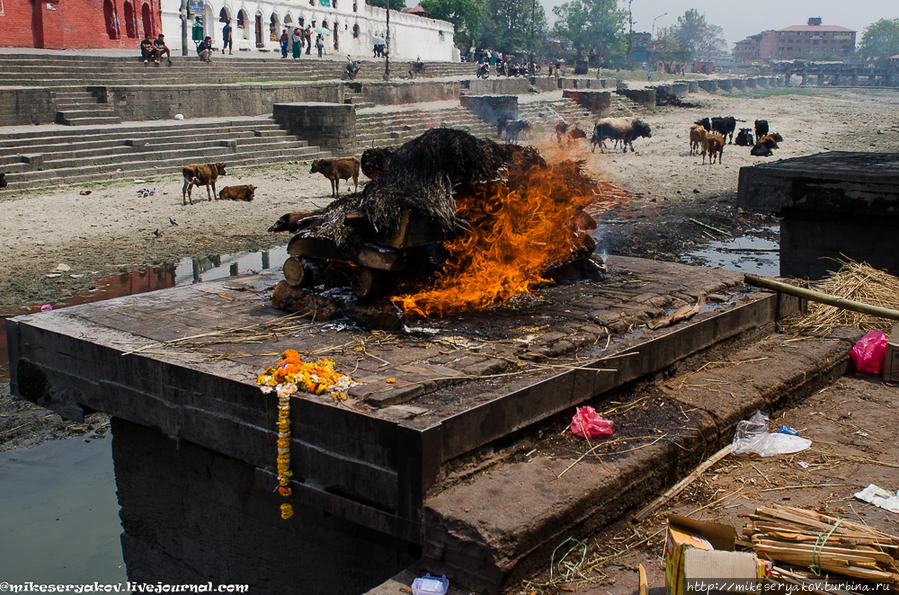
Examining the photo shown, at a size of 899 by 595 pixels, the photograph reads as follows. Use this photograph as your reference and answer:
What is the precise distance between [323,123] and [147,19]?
16.2 metres

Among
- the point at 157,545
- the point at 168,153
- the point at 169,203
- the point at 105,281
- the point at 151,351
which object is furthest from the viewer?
the point at 168,153

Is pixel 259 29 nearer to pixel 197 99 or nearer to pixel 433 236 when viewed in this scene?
pixel 197 99

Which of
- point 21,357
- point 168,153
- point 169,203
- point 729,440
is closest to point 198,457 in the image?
point 21,357

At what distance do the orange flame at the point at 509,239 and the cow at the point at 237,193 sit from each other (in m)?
10.8

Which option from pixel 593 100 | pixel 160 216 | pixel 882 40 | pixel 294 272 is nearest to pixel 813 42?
pixel 882 40

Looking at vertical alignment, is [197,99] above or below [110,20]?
below

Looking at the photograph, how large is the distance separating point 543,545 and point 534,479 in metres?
0.40

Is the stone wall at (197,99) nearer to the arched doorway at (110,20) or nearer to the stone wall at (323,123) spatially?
the stone wall at (323,123)

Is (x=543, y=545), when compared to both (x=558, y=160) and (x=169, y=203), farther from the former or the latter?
(x=169, y=203)

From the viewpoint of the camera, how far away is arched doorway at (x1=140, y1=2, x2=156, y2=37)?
34.3m

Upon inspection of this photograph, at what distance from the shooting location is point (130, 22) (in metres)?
33.5

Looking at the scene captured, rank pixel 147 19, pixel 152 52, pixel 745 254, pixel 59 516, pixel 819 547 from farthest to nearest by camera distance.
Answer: pixel 147 19, pixel 152 52, pixel 745 254, pixel 59 516, pixel 819 547

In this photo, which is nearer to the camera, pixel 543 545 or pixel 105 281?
pixel 543 545

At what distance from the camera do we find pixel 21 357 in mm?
5613
